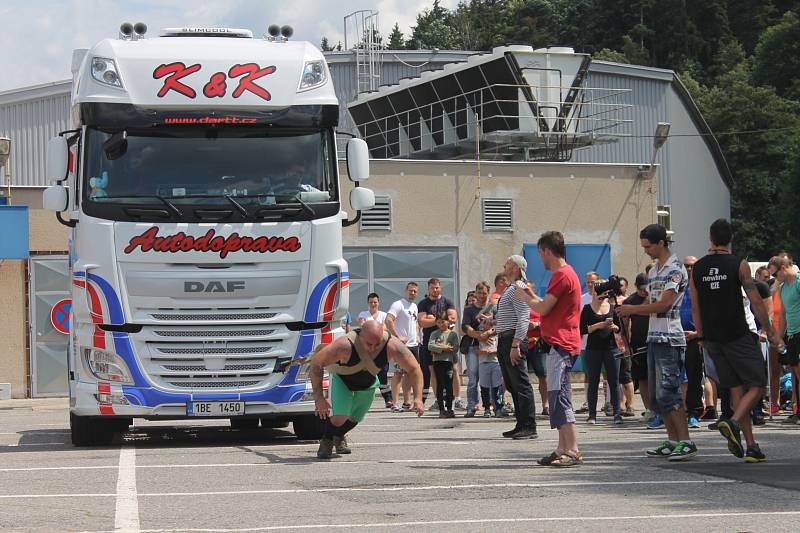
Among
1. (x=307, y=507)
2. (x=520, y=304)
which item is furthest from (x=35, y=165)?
(x=307, y=507)

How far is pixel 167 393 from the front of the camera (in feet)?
47.0

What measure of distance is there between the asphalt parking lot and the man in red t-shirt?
248 millimetres

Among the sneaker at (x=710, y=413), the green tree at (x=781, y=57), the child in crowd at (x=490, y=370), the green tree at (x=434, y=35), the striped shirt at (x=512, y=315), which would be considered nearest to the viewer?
the striped shirt at (x=512, y=315)

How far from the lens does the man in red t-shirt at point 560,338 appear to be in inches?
472

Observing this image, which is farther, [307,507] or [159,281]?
[159,281]

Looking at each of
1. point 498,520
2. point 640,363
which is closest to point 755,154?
point 640,363

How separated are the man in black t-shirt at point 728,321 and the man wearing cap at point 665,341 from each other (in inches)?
12.0

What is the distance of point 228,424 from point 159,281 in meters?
6.19

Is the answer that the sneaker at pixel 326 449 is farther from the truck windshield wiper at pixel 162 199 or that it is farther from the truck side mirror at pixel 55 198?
the truck side mirror at pixel 55 198

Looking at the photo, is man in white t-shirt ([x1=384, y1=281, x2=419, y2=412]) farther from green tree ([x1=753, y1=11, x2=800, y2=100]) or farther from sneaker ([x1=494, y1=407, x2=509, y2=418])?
green tree ([x1=753, y1=11, x2=800, y2=100])

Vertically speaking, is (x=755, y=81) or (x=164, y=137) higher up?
(x=755, y=81)

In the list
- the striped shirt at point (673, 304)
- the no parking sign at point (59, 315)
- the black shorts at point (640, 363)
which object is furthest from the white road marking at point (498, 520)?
the no parking sign at point (59, 315)

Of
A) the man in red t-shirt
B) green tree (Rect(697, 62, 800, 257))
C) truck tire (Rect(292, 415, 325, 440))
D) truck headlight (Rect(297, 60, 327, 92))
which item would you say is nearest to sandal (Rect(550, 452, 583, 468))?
the man in red t-shirt

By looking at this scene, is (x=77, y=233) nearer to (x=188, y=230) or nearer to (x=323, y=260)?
(x=188, y=230)
